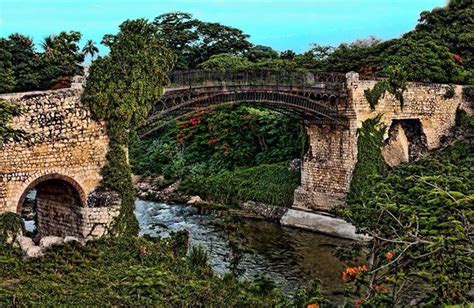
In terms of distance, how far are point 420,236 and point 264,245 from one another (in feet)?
55.2

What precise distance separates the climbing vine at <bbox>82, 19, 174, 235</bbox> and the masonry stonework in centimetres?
1422

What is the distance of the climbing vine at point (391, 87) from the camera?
36.0m

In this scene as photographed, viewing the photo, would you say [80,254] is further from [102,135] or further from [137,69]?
[137,69]

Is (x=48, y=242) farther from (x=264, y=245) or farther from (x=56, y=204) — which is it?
(x=264, y=245)

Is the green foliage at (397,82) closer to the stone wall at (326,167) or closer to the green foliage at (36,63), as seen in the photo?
the stone wall at (326,167)

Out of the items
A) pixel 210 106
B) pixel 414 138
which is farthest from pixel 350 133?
pixel 210 106

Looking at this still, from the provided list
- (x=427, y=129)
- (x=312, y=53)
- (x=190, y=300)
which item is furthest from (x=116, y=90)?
(x=312, y=53)

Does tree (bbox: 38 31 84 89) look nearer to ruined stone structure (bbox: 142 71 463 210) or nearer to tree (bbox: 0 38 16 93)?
tree (bbox: 0 38 16 93)

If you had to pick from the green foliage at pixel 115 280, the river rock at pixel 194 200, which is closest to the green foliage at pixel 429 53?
the river rock at pixel 194 200

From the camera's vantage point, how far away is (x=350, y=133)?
36344 millimetres

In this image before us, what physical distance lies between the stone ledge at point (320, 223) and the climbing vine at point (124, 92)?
12.7 metres

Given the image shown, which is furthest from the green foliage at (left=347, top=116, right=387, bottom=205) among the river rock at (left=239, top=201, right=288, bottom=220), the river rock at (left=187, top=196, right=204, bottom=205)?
the river rock at (left=187, top=196, right=204, bottom=205)

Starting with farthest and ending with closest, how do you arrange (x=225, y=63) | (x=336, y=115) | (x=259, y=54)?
(x=259, y=54) < (x=225, y=63) < (x=336, y=115)

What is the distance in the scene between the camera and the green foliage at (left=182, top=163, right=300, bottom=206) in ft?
127
